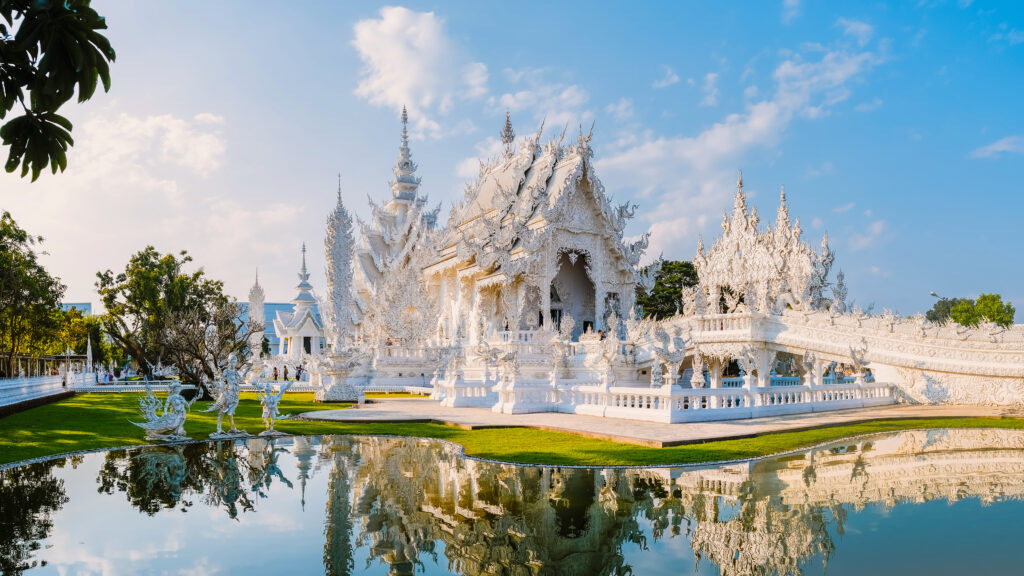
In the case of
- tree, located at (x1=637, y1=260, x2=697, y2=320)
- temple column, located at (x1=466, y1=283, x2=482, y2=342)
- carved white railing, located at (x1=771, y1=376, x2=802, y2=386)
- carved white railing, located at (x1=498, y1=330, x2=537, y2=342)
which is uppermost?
tree, located at (x1=637, y1=260, x2=697, y2=320)

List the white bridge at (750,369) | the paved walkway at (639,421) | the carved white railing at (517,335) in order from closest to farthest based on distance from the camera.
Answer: the paved walkway at (639,421), the white bridge at (750,369), the carved white railing at (517,335)

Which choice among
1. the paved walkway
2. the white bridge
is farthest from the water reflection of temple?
the white bridge

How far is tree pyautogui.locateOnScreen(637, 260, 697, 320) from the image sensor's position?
4031 cm

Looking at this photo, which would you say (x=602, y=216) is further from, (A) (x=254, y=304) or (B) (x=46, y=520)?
(A) (x=254, y=304)

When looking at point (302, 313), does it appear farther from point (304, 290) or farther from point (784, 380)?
point (784, 380)

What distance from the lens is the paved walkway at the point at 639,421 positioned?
424 inches

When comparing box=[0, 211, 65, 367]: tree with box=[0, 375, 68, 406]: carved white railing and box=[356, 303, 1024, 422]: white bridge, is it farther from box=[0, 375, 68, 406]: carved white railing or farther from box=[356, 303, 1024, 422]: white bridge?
box=[356, 303, 1024, 422]: white bridge

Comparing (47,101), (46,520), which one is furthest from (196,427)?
(47,101)

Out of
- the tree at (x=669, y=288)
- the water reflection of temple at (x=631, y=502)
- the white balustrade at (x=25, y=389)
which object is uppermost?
the tree at (x=669, y=288)

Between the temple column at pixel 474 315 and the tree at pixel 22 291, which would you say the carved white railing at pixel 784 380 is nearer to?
the temple column at pixel 474 315

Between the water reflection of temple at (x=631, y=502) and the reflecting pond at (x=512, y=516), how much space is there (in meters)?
0.02

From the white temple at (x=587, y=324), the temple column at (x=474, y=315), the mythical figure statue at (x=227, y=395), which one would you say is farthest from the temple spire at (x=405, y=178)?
the mythical figure statue at (x=227, y=395)

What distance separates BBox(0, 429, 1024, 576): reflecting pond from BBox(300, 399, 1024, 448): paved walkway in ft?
6.82

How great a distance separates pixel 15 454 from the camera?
30.9 ft
